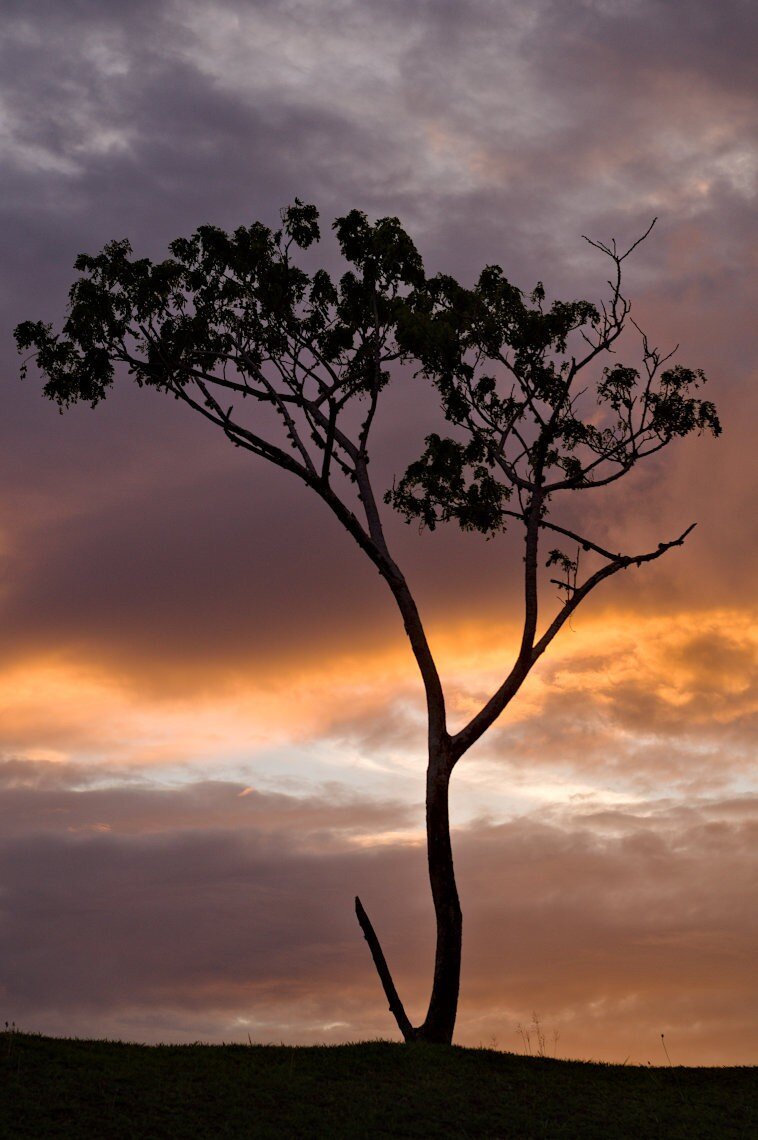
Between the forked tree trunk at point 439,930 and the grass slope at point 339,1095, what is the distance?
1366 mm

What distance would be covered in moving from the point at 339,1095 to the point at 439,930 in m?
5.89

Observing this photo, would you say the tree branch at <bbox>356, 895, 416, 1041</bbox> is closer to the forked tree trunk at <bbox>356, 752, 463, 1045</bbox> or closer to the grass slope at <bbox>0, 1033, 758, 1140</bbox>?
the forked tree trunk at <bbox>356, 752, 463, 1045</bbox>

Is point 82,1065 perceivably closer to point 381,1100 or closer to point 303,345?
point 381,1100

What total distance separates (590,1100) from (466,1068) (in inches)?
79.9

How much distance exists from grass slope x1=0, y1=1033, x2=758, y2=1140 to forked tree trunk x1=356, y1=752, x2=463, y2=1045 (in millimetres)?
1366

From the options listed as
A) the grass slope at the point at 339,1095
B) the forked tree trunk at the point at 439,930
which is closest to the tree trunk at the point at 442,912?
the forked tree trunk at the point at 439,930

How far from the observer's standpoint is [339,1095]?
17.1m

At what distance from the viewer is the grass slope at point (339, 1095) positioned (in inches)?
601

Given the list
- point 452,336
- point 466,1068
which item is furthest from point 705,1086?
point 452,336

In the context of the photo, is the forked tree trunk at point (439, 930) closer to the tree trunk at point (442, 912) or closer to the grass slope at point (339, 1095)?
the tree trunk at point (442, 912)

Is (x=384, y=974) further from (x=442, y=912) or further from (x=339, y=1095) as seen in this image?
(x=339, y=1095)

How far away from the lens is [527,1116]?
17016 mm

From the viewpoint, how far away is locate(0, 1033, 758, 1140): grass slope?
50.1 feet

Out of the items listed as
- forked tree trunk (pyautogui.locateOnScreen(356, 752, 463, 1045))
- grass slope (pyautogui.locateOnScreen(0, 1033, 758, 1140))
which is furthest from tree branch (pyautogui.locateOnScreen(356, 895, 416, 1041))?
grass slope (pyautogui.locateOnScreen(0, 1033, 758, 1140))
